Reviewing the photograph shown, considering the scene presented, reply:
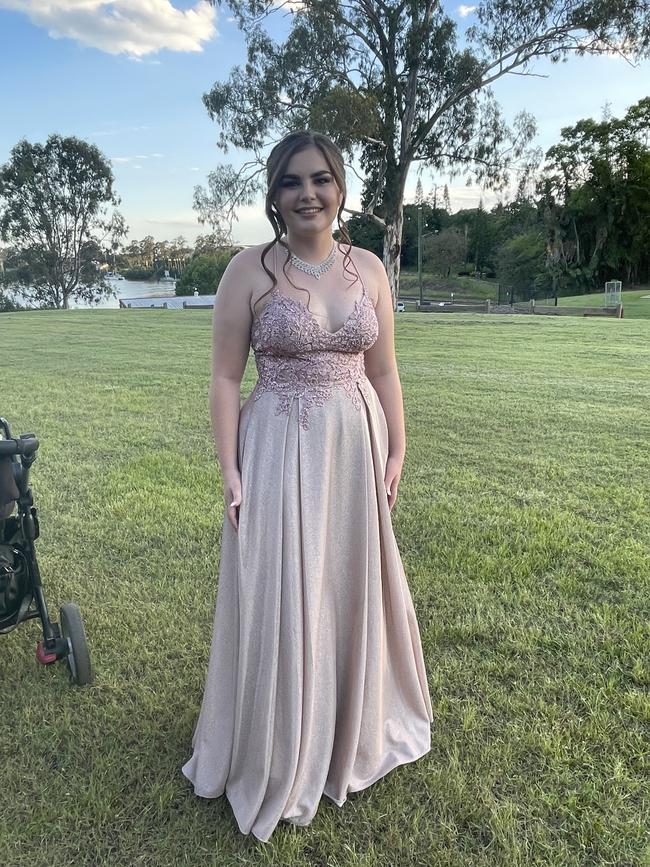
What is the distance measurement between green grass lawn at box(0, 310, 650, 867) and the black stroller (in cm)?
18

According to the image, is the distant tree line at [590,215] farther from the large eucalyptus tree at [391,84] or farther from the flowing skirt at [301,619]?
the flowing skirt at [301,619]

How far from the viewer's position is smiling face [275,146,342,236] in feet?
6.21

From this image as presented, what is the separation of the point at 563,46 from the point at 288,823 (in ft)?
89.7

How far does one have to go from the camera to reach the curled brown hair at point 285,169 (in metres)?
1.90

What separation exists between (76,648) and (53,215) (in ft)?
153

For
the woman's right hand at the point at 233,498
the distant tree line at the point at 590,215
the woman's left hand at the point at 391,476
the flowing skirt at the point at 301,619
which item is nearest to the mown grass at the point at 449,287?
the distant tree line at the point at 590,215

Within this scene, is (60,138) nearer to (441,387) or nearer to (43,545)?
(441,387)

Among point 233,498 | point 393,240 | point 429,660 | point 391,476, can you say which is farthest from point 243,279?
point 393,240

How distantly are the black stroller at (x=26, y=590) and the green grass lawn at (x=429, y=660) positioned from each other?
183 millimetres

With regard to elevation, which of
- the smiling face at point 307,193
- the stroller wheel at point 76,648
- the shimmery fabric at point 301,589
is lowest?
the stroller wheel at point 76,648

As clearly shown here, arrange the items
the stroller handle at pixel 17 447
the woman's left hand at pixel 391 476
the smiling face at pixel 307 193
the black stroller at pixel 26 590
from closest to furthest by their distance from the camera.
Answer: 1. the smiling face at pixel 307 193
2. the woman's left hand at pixel 391 476
3. the stroller handle at pixel 17 447
4. the black stroller at pixel 26 590

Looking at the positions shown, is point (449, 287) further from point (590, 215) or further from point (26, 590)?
point (26, 590)

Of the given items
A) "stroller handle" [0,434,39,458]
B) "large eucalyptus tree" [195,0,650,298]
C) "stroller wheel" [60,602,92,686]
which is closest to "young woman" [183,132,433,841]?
"stroller wheel" [60,602,92,686]

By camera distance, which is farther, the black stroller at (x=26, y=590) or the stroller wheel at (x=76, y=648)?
the stroller wheel at (x=76, y=648)
